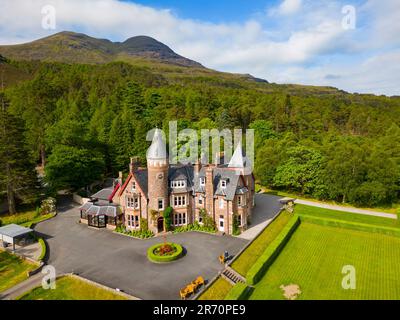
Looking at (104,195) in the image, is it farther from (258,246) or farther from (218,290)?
(218,290)

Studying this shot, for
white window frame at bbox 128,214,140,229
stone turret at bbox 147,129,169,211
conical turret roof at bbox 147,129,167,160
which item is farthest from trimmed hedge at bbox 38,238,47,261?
conical turret roof at bbox 147,129,167,160

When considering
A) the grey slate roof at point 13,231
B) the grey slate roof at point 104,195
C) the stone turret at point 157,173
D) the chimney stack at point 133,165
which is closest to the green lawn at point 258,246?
the stone turret at point 157,173

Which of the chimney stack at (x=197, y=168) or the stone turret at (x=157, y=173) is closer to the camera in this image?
the stone turret at (x=157, y=173)

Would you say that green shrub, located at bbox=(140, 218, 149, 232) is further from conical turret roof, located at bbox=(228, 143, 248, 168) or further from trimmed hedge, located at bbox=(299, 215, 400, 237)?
trimmed hedge, located at bbox=(299, 215, 400, 237)

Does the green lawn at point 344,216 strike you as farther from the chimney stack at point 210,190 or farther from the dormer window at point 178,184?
the dormer window at point 178,184

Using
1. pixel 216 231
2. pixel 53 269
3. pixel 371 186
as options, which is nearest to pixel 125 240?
pixel 53 269
